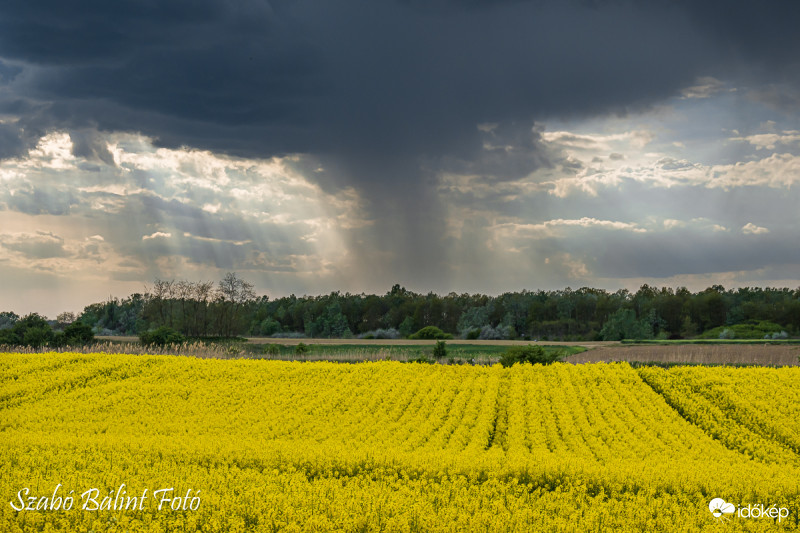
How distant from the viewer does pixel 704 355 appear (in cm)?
4541

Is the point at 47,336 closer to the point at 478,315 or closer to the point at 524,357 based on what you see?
the point at 524,357

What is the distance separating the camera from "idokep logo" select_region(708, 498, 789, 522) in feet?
39.7

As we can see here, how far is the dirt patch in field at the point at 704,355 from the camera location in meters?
42.7

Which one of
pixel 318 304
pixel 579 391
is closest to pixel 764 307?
pixel 318 304

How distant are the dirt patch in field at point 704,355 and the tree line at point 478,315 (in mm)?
33358

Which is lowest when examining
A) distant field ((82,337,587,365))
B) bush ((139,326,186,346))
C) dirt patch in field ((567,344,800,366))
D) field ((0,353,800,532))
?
field ((0,353,800,532))

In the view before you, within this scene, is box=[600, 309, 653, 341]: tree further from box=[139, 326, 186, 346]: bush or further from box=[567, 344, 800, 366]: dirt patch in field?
box=[139, 326, 186, 346]: bush

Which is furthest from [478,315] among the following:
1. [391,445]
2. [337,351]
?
[391,445]

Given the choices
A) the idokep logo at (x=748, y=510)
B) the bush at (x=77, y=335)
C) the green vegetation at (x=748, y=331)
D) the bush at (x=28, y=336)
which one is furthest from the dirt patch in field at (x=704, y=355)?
the bush at (x=28, y=336)

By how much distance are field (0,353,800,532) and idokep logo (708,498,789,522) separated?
0.25 feet

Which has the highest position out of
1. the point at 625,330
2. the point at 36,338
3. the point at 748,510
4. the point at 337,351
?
the point at 36,338

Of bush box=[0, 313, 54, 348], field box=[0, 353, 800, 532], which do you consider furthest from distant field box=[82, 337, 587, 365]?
field box=[0, 353, 800, 532]

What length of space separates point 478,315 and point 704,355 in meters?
61.9

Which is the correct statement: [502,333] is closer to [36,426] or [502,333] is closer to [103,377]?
[103,377]
